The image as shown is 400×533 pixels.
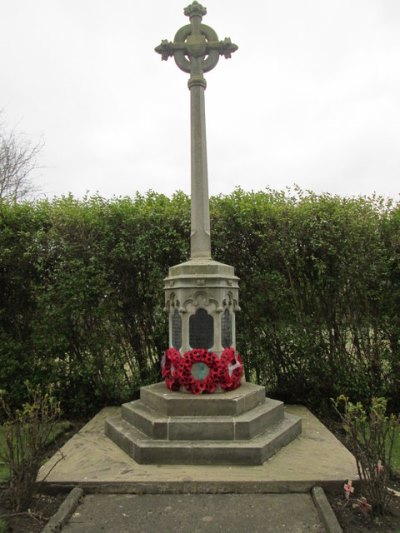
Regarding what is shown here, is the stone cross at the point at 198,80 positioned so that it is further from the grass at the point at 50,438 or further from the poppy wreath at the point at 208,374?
the grass at the point at 50,438

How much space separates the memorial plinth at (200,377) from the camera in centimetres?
452

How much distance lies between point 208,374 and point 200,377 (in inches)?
4.5

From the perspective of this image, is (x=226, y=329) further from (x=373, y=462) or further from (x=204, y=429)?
(x=373, y=462)

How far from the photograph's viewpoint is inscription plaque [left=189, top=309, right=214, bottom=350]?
212 inches

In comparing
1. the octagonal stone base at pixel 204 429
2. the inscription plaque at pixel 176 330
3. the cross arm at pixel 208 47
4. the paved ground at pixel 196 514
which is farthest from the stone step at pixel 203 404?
the cross arm at pixel 208 47

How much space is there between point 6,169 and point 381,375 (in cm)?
1821

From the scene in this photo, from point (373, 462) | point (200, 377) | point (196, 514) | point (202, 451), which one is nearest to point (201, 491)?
point (196, 514)

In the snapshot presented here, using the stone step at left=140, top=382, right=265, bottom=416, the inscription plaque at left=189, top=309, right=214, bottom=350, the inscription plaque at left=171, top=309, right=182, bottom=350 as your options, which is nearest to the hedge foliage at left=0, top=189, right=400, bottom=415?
the inscription plaque at left=171, top=309, right=182, bottom=350

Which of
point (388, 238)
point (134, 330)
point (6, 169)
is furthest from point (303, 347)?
point (6, 169)

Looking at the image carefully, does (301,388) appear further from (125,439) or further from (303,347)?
(125,439)

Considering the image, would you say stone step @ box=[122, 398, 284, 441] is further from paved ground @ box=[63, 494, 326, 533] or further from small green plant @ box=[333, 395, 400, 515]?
small green plant @ box=[333, 395, 400, 515]

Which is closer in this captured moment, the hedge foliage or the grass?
the grass

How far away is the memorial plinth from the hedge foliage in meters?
1.17

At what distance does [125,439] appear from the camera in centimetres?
480
